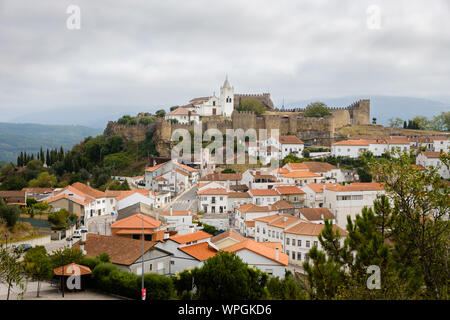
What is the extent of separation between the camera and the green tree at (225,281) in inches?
743

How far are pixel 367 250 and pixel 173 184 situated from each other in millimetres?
38417

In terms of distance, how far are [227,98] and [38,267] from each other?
61.5 m

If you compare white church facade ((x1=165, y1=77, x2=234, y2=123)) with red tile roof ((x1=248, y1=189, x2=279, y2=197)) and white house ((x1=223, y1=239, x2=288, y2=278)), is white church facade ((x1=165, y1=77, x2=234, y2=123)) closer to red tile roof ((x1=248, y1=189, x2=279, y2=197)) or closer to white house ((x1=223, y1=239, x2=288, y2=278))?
red tile roof ((x1=248, y1=189, x2=279, y2=197))

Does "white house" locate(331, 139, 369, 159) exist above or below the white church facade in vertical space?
below

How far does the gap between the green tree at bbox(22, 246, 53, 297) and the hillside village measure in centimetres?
249

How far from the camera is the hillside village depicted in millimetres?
23656

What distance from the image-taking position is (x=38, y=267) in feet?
63.6

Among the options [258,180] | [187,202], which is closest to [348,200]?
[258,180]

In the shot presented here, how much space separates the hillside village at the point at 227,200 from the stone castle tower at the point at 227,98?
208mm

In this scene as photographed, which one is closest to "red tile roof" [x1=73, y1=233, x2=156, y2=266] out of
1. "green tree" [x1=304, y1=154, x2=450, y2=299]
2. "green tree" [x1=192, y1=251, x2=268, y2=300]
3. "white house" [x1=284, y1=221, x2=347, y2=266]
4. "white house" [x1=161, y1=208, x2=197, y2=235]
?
"green tree" [x1=192, y1=251, x2=268, y2=300]

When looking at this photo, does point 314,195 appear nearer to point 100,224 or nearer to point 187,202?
point 187,202

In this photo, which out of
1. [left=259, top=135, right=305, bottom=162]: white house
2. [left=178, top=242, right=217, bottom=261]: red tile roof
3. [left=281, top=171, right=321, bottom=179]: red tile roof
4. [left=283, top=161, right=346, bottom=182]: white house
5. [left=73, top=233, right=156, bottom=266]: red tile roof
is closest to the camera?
[left=73, top=233, right=156, bottom=266]: red tile roof

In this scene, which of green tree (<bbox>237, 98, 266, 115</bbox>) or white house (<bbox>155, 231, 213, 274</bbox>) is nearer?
white house (<bbox>155, 231, 213, 274</bbox>)
